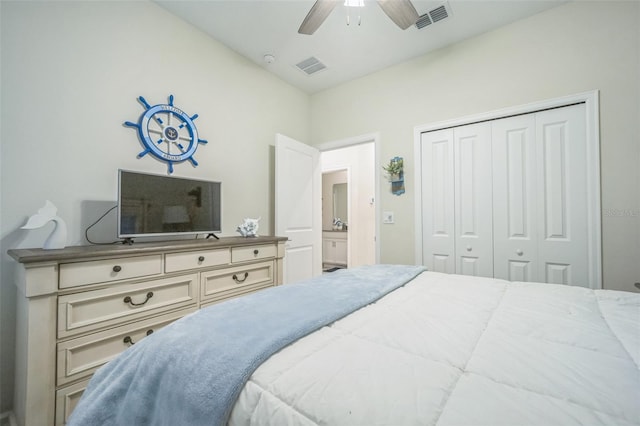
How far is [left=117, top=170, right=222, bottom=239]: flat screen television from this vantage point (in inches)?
69.1

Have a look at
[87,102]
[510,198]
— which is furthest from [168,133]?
[510,198]

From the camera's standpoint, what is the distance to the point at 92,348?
1401mm

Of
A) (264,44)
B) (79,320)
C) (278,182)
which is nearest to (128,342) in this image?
(79,320)

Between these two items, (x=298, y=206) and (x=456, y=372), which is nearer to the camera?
(x=456, y=372)

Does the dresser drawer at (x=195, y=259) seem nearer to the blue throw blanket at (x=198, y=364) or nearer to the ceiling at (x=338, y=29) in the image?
the blue throw blanket at (x=198, y=364)

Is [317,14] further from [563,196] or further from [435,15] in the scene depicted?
[563,196]

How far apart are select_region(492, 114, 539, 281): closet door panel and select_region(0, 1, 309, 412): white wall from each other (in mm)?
2519

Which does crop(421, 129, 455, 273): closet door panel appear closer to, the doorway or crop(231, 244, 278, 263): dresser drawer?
crop(231, 244, 278, 263): dresser drawer

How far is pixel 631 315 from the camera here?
98 cm

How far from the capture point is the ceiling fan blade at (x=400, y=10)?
1737 mm

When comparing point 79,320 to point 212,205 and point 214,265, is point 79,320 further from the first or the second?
point 212,205

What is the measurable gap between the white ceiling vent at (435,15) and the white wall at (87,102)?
6.04ft

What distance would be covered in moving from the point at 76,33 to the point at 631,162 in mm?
3929

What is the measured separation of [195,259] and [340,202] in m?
4.33
